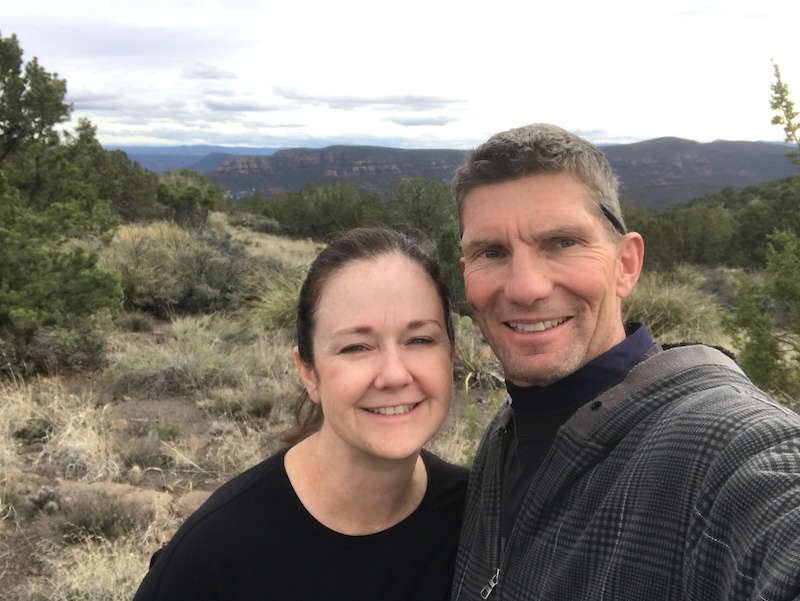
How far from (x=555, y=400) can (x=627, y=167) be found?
78757mm

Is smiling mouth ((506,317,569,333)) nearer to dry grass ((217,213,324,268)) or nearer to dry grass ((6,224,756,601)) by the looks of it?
dry grass ((6,224,756,601))

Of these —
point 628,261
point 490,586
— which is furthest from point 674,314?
point 490,586

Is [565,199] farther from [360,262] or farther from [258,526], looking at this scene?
[258,526]

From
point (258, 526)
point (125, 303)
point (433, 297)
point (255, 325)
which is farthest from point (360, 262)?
point (125, 303)

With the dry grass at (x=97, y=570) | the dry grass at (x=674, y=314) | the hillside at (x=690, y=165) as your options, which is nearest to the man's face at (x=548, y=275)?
the dry grass at (x=97, y=570)

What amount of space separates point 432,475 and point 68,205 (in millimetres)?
6348

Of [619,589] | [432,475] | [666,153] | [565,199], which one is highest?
[666,153]

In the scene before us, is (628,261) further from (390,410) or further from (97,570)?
(97,570)

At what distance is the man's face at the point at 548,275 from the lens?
1.63 metres

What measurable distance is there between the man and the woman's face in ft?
0.55

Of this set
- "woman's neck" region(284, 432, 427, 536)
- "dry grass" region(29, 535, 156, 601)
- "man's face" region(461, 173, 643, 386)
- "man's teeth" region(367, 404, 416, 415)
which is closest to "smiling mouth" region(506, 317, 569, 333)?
"man's face" region(461, 173, 643, 386)

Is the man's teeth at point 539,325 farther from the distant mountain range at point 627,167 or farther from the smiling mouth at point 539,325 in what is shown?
the distant mountain range at point 627,167

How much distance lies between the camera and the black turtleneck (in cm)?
158

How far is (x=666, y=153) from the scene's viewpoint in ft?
268
